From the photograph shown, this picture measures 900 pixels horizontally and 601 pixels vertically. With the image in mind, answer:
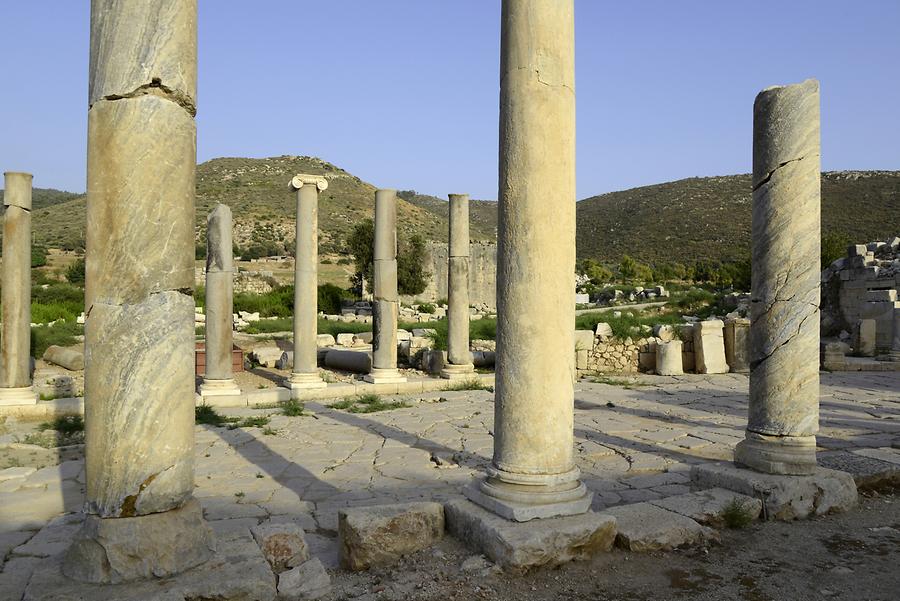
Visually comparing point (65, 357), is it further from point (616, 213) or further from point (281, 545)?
point (616, 213)

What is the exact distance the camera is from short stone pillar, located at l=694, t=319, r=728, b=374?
14891 millimetres

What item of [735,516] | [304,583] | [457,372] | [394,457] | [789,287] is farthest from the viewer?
[457,372]

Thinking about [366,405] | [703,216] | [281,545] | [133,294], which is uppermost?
[703,216]

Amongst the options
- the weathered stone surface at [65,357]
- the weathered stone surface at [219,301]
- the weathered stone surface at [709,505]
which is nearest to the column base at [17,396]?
the weathered stone surface at [219,301]

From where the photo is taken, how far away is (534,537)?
151 inches

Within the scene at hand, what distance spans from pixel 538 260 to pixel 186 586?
2663 mm

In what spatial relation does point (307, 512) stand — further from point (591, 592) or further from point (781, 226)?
point (781, 226)

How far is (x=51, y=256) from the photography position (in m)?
40.7

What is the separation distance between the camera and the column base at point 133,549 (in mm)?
3322

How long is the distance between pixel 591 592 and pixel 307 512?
97.9 inches

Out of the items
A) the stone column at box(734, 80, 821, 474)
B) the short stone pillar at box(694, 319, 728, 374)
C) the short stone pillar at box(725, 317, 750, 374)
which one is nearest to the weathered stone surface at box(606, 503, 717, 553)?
the stone column at box(734, 80, 821, 474)

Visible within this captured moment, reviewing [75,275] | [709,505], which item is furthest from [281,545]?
[75,275]

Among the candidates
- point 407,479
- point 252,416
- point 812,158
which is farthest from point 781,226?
point 252,416

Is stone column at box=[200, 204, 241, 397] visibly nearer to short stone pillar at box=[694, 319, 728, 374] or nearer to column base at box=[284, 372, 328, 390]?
column base at box=[284, 372, 328, 390]
